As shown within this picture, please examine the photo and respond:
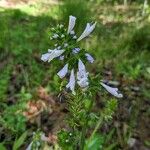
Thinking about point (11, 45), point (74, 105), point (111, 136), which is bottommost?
point (111, 136)

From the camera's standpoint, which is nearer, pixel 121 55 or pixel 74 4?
→ pixel 121 55

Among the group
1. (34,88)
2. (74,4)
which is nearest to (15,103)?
(34,88)

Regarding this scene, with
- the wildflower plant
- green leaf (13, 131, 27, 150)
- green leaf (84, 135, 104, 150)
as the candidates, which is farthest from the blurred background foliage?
the wildflower plant

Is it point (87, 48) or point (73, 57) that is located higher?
point (73, 57)

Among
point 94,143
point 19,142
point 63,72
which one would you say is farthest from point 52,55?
point 19,142

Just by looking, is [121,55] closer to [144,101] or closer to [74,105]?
[144,101]

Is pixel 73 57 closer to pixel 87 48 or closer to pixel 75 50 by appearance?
pixel 75 50
